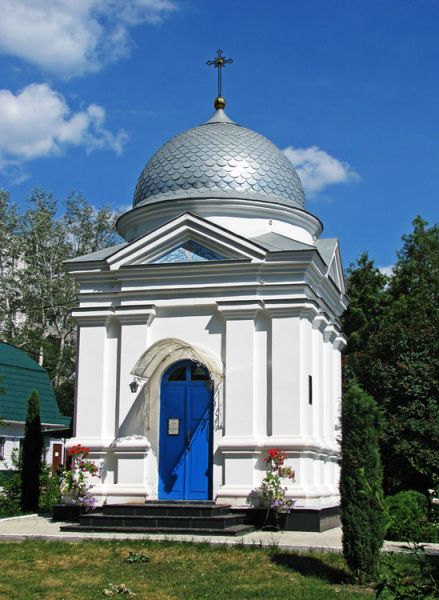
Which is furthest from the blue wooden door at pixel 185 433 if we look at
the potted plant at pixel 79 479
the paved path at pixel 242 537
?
the paved path at pixel 242 537

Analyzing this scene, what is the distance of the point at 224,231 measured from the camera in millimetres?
16375

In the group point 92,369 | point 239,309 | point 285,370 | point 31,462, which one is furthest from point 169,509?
point 31,462

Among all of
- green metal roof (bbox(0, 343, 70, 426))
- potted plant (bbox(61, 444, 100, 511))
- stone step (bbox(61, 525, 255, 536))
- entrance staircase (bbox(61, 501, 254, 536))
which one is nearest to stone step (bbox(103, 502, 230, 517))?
entrance staircase (bbox(61, 501, 254, 536))

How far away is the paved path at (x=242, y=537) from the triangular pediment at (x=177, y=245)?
552 cm

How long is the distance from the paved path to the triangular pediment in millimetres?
5524

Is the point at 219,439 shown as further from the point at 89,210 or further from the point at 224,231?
the point at 89,210

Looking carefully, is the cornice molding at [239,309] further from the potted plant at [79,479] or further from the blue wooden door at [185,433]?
the potted plant at [79,479]

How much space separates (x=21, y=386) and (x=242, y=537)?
1827 centimetres

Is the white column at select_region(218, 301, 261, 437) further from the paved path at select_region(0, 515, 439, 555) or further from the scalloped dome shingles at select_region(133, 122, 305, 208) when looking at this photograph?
the scalloped dome shingles at select_region(133, 122, 305, 208)

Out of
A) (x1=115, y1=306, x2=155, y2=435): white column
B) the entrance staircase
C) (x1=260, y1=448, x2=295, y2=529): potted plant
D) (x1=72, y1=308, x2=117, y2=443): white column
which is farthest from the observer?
(x1=72, y1=308, x2=117, y2=443): white column

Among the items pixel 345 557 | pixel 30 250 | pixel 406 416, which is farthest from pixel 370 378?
pixel 30 250

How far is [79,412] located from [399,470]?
10015 millimetres

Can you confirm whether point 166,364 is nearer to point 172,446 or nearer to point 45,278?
point 172,446

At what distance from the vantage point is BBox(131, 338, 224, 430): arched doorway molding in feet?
51.5
